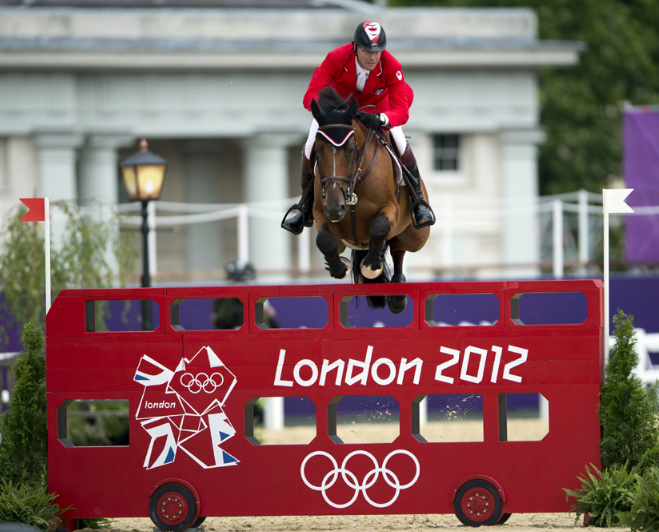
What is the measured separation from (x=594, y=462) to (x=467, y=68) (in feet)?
36.8

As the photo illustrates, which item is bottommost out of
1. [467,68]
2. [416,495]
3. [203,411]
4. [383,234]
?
[416,495]

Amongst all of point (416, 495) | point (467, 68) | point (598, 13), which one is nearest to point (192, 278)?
point (467, 68)

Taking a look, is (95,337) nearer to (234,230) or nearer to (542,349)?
(542,349)

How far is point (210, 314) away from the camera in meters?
11.6

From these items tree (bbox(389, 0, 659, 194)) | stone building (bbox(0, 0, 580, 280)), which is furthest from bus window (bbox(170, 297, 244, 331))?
tree (bbox(389, 0, 659, 194))

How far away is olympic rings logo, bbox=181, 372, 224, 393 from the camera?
5562 millimetres

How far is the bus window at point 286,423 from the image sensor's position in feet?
31.7

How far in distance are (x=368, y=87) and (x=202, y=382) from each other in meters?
2.07

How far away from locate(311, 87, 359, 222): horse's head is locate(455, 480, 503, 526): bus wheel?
5.56 feet

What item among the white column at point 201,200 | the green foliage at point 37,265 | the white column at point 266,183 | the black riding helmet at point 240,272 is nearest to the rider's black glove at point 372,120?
the green foliage at point 37,265

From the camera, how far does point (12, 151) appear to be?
579 inches

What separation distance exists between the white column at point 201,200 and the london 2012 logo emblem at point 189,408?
37.8 ft

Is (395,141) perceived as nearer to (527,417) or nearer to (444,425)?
(444,425)

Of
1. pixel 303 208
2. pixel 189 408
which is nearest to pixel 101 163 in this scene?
pixel 303 208
